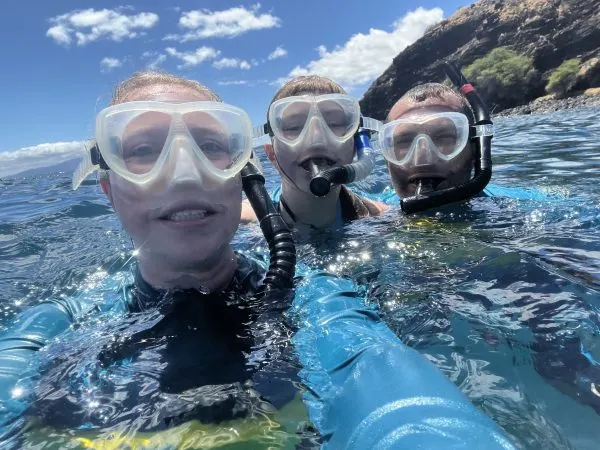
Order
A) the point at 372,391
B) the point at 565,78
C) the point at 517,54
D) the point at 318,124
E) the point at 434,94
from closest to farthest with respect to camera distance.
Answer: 1. the point at 372,391
2. the point at 318,124
3. the point at 434,94
4. the point at 565,78
5. the point at 517,54

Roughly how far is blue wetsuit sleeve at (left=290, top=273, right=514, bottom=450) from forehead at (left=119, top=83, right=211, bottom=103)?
39.6 inches

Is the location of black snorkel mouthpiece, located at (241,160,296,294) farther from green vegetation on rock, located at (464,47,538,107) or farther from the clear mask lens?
green vegetation on rock, located at (464,47,538,107)

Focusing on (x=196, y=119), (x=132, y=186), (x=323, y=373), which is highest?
(x=196, y=119)

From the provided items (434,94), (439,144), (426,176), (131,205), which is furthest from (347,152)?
(131,205)

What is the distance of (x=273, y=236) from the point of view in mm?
2258

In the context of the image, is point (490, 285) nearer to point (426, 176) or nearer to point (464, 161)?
point (426, 176)

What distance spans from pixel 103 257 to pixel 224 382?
345 cm

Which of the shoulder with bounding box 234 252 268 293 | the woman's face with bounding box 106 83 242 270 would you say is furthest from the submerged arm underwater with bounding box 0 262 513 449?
the woman's face with bounding box 106 83 242 270

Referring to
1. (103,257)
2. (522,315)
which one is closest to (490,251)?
(522,315)

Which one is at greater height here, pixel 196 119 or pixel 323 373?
pixel 196 119

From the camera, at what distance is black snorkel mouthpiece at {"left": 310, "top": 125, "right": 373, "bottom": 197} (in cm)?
312

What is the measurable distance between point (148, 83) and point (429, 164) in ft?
8.19

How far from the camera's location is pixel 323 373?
146 cm

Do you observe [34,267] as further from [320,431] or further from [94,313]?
[320,431]
